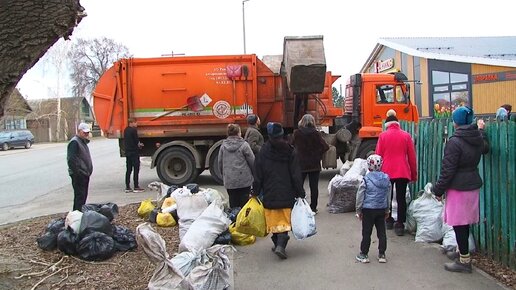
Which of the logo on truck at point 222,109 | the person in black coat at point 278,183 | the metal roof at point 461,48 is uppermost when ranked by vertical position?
the metal roof at point 461,48

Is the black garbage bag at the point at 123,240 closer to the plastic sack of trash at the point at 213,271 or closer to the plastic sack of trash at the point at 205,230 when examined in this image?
the plastic sack of trash at the point at 205,230

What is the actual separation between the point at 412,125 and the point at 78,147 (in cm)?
520

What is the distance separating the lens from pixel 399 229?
700 centimetres

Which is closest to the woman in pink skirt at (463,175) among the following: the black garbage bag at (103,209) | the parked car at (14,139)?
the black garbage bag at (103,209)

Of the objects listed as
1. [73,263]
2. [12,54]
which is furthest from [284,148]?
[12,54]

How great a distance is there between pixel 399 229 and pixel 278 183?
2031 millimetres

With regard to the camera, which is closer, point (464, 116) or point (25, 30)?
point (25, 30)

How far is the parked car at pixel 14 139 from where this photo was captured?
42.6 meters

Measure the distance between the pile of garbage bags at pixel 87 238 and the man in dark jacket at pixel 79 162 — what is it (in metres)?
1.47

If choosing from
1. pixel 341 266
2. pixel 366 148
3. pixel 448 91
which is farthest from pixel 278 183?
pixel 448 91

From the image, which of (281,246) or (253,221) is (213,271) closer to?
(253,221)

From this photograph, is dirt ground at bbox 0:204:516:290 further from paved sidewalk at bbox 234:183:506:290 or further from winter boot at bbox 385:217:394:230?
winter boot at bbox 385:217:394:230

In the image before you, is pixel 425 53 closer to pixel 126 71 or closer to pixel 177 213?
pixel 126 71

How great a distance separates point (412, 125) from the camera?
26.7ft
